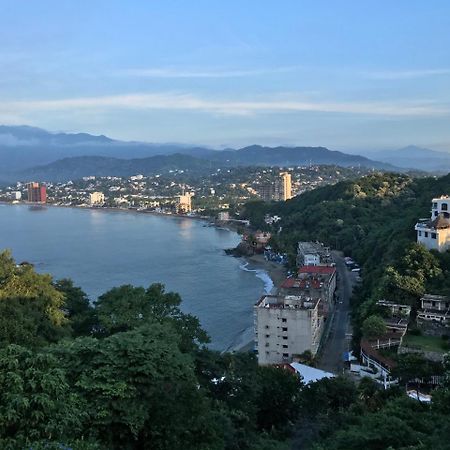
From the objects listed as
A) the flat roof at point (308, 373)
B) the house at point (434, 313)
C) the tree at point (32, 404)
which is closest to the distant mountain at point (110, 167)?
the house at point (434, 313)

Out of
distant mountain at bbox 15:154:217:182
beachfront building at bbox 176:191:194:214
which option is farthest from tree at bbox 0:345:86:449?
distant mountain at bbox 15:154:217:182

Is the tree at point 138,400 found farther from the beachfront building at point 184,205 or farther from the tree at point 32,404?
the beachfront building at point 184,205

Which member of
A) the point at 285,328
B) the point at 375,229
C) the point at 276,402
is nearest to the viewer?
the point at 276,402

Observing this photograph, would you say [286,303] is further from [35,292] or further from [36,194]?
[36,194]

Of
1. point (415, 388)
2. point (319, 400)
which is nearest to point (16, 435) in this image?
point (319, 400)

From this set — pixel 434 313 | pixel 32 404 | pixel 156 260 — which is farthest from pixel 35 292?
pixel 156 260

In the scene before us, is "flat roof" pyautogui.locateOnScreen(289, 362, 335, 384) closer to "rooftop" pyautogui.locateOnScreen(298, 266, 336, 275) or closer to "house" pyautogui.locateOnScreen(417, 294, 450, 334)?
"house" pyautogui.locateOnScreen(417, 294, 450, 334)
